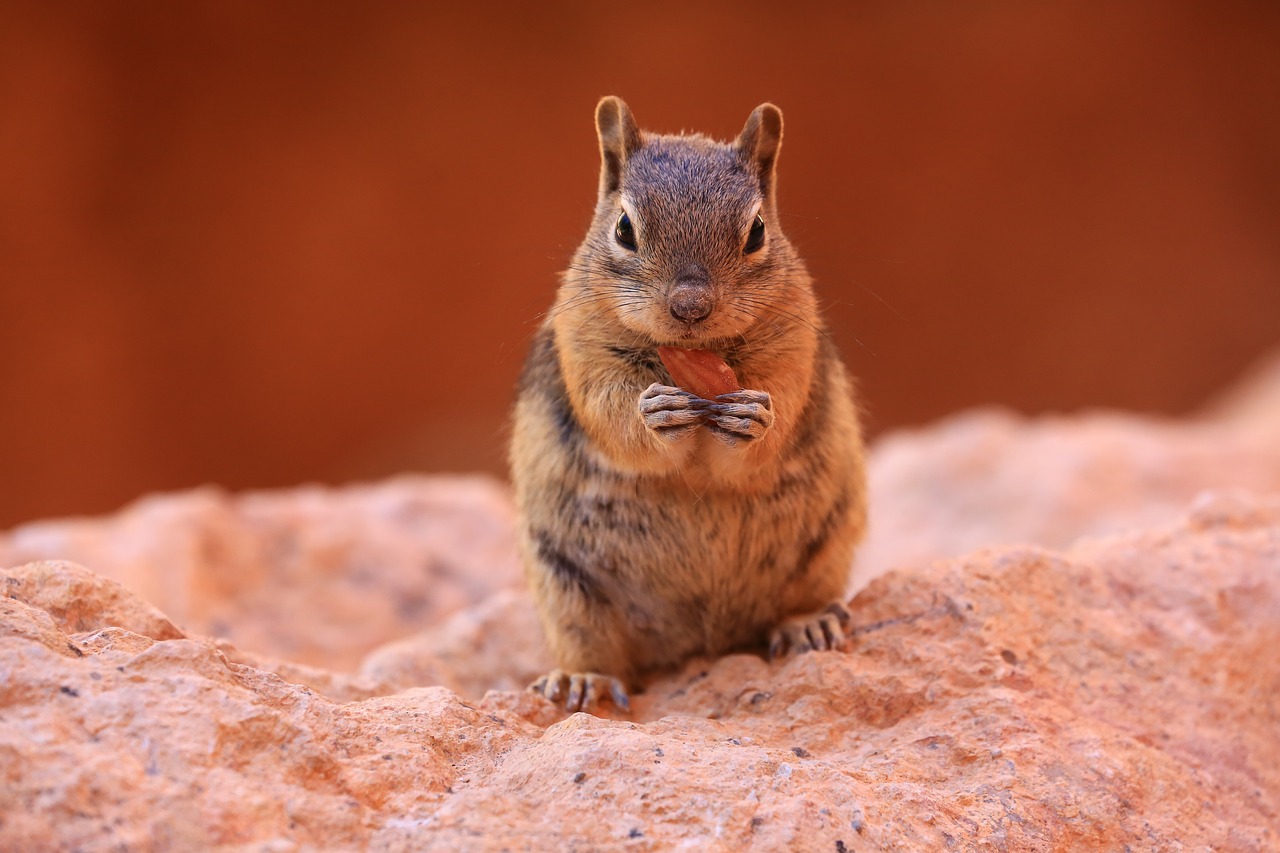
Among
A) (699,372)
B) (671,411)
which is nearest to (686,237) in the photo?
(699,372)

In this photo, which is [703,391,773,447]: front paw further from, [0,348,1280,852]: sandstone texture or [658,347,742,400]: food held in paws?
[0,348,1280,852]: sandstone texture

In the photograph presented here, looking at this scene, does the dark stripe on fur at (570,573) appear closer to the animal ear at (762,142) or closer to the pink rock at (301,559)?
the animal ear at (762,142)

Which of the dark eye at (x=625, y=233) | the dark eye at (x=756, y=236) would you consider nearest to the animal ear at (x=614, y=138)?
the dark eye at (x=625, y=233)

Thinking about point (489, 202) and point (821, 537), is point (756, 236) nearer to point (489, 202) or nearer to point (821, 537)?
point (821, 537)

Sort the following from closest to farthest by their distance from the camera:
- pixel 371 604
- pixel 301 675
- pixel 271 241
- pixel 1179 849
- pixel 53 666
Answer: pixel 53 666 → pixel 1179 849 → pixel 301 675 → pixel 371 604 → pixel 271 241

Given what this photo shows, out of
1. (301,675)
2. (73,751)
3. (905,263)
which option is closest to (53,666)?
(73,751)

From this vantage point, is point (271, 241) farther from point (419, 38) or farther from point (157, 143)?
point (419, 38)

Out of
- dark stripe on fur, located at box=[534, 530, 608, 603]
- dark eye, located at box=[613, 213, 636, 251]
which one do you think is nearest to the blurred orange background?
dark stripe on fur, located at box=[534, 530, 608, 603]
